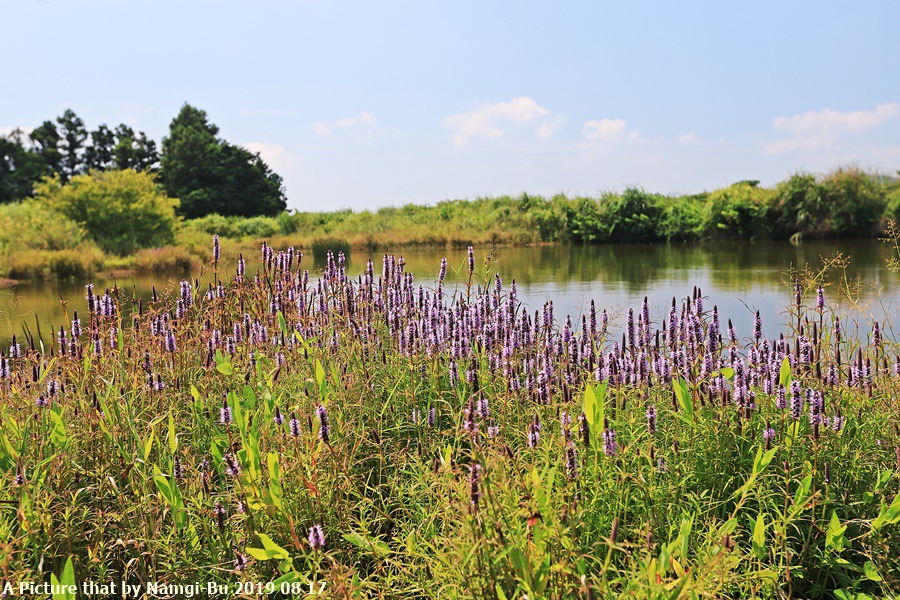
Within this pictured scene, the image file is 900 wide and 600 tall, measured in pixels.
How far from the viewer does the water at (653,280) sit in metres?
7.26

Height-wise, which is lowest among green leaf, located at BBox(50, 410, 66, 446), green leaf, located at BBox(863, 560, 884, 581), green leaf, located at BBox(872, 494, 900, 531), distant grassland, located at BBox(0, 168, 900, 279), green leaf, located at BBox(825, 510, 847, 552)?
green leaf, located at BBox(863, 560, 884, 581)

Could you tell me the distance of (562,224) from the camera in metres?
25.1

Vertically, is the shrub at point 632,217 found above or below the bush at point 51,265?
above

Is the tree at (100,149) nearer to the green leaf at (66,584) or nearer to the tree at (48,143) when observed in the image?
the tree at (48,143)

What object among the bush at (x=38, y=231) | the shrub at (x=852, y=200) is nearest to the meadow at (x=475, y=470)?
the shrub at (x=852, y=200)

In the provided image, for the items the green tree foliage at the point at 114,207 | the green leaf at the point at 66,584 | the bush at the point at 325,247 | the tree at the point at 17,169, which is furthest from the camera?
the tree at the point at 17,169

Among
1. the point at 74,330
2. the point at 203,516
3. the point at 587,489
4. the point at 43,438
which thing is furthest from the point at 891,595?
the point at 74,330

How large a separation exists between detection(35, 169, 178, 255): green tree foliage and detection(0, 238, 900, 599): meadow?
70.6ft

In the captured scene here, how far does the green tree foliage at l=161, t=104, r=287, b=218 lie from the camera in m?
46.5

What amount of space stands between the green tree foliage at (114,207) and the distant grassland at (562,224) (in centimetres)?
79

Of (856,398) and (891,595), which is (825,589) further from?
(856,398)

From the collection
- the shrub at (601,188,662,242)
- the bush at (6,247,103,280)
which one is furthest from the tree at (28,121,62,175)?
the shrub at (601,188,662,242)

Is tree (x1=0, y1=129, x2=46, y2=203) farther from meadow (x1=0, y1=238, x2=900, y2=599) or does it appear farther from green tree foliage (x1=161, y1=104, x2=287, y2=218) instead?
meadow (x1=0, y1=238, x2=900, y2=599)

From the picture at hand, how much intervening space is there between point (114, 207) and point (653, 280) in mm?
19764
